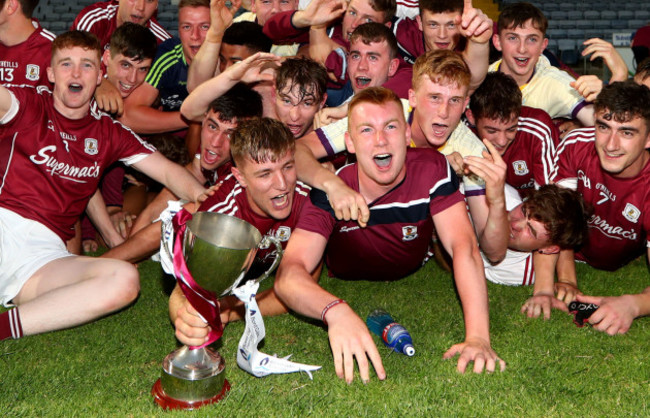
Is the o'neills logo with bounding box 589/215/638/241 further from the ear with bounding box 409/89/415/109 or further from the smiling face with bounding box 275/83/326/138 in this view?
the smiling face with bounding box 275/83/326/138

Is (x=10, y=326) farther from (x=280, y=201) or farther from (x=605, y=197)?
(x=605, y=197)

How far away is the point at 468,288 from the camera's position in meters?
3.60

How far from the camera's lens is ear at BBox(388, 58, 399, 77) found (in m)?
5.47

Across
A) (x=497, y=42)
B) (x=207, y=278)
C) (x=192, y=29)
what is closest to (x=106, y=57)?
(x=192, y=29)

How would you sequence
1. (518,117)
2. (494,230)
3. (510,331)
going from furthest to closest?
1. (518,117)
2. (494,230)
3. (510,331)

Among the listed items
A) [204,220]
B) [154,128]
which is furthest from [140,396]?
[154,128]

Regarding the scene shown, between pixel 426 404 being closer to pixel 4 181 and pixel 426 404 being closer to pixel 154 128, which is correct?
pixel 4 181

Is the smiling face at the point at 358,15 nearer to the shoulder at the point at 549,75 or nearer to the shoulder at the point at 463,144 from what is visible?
the shoulder at the point at 549,75

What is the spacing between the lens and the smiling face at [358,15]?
5.95m

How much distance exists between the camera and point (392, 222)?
4207 millimetres

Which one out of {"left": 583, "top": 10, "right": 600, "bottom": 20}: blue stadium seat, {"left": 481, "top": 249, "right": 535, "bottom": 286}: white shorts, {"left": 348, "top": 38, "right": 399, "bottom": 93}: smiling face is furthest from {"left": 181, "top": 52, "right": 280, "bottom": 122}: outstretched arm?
{"left": 583, "top": 10, "right": 600, "bottom": 20}: blue stadium seat

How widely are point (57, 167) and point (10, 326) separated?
1179 mm

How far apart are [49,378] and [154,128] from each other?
297 centimetres

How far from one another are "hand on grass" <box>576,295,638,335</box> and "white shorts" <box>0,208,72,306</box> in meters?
3.32
